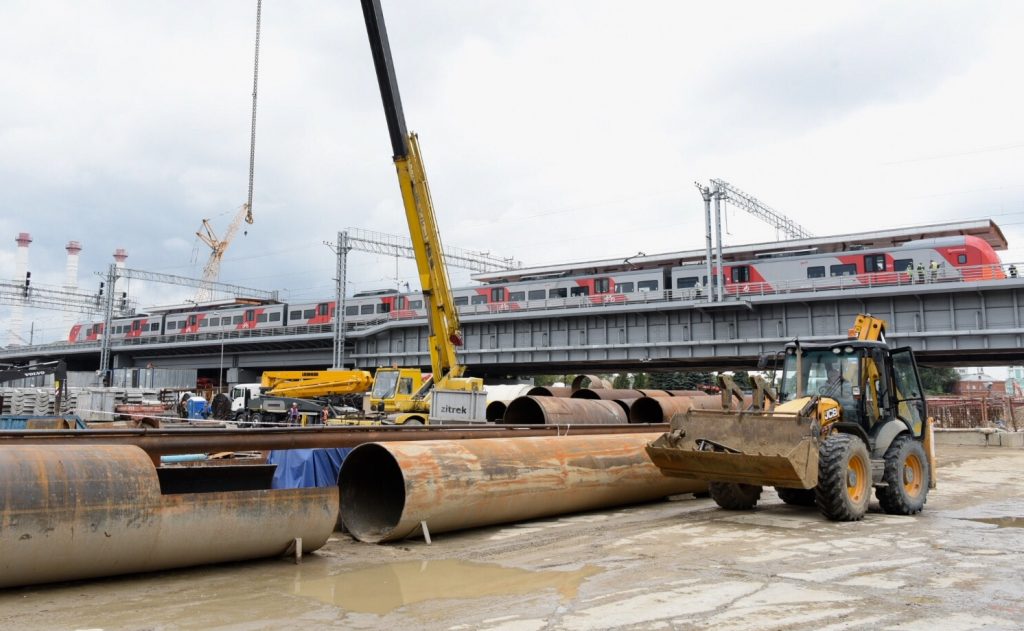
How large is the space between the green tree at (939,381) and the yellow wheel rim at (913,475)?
91673 millimetres

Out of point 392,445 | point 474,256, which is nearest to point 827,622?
point 392,445

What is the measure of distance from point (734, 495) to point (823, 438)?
1677 millimetres

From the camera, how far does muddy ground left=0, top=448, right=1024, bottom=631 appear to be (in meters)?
5.65

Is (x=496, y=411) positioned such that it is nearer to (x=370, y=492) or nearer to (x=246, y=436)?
(x=370, y=492)

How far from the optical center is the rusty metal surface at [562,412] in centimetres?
1427

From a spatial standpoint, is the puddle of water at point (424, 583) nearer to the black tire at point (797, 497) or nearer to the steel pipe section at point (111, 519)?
the steel pipe section at point (111, 519)

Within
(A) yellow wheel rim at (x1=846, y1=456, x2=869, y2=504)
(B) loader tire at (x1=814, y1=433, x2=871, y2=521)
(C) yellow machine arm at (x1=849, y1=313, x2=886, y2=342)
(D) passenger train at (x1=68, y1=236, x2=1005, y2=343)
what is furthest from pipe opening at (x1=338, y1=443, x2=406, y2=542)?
(D) passenger train at (x1=68, y1=236, x2=1005, y2=343)

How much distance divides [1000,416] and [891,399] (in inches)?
1150

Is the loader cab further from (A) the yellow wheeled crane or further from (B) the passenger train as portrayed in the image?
(B) the passenger train

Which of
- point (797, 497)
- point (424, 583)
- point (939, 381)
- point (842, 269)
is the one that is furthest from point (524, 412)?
point (939, 381)

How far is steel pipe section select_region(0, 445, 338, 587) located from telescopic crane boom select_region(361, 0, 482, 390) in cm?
1297

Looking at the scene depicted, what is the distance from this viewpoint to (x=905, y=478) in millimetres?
11211

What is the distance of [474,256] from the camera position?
62.8 meters

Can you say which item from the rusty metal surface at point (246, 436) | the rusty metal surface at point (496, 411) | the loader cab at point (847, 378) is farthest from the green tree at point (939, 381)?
the rusty metal surface at point (246, 436)
